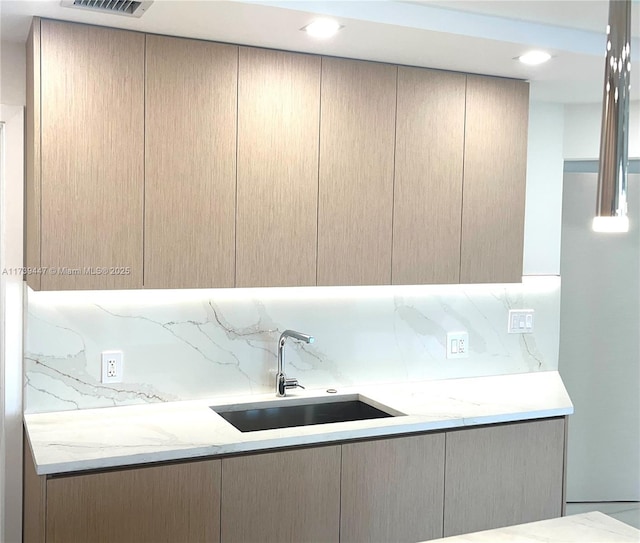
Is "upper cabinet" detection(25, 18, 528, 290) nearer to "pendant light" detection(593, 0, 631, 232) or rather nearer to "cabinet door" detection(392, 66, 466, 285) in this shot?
"cabinet door" detection(392, 66, 466, 285)

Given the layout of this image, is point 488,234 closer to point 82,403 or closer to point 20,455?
point 82,403

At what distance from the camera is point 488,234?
3477mm

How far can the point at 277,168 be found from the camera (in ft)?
9.84

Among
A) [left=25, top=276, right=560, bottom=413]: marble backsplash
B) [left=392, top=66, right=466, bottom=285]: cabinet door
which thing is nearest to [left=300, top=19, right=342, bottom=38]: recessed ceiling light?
[left=392, top=66, right=466, bottom=285]: cabinet door

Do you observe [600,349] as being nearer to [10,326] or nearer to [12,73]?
[10,326]

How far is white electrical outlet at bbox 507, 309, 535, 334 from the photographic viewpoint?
3.91 metres

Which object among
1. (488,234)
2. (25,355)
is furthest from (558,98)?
(25,355)

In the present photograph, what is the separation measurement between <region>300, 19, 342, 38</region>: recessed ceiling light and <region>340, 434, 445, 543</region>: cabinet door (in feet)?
5.05

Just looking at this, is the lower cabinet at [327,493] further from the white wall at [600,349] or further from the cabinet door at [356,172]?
the white wall at [600,349]

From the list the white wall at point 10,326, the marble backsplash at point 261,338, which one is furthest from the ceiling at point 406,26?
the marble backsplash at point 261,338

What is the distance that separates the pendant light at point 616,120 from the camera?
99 centimetres

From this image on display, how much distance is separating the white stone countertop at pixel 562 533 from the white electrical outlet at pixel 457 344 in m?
1.86

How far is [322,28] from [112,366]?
1.55m

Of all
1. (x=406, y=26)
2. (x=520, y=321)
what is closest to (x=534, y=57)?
(x=406, y=26)
